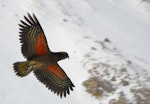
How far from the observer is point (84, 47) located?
1761 cm

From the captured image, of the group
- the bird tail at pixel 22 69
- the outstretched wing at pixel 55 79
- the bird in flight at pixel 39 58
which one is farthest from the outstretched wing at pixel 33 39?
the outstretched wing at pixel 55 79

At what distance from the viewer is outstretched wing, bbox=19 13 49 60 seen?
9.85m

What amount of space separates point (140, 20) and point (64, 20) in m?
4.55

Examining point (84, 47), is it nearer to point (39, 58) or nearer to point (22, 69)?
point (39, 58)

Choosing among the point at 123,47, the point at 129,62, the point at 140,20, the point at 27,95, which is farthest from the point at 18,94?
the point at 140,20

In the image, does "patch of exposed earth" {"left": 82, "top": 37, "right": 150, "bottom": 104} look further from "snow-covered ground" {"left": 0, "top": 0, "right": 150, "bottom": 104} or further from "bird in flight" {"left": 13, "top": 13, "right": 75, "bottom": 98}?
"bird in flight" {"left": 13, "top": 13, "right": 75, "bottom": 98}

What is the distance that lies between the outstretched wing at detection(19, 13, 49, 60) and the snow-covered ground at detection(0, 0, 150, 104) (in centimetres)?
473

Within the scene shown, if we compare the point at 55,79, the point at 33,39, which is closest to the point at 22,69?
the point at 33,39

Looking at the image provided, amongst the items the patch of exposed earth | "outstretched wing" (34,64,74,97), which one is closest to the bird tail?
"outstretched wing" (34,64,74,97)

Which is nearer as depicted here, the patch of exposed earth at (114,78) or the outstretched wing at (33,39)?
the outstretched wing at (33,39)

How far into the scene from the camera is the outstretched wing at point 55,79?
10.7 metres

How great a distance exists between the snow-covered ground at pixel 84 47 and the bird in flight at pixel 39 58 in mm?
4055

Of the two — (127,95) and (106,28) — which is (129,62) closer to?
(127,95)

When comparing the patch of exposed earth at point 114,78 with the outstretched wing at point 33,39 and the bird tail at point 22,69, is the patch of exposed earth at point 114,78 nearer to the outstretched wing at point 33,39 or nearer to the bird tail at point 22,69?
the outstretched wing at point 33,39
